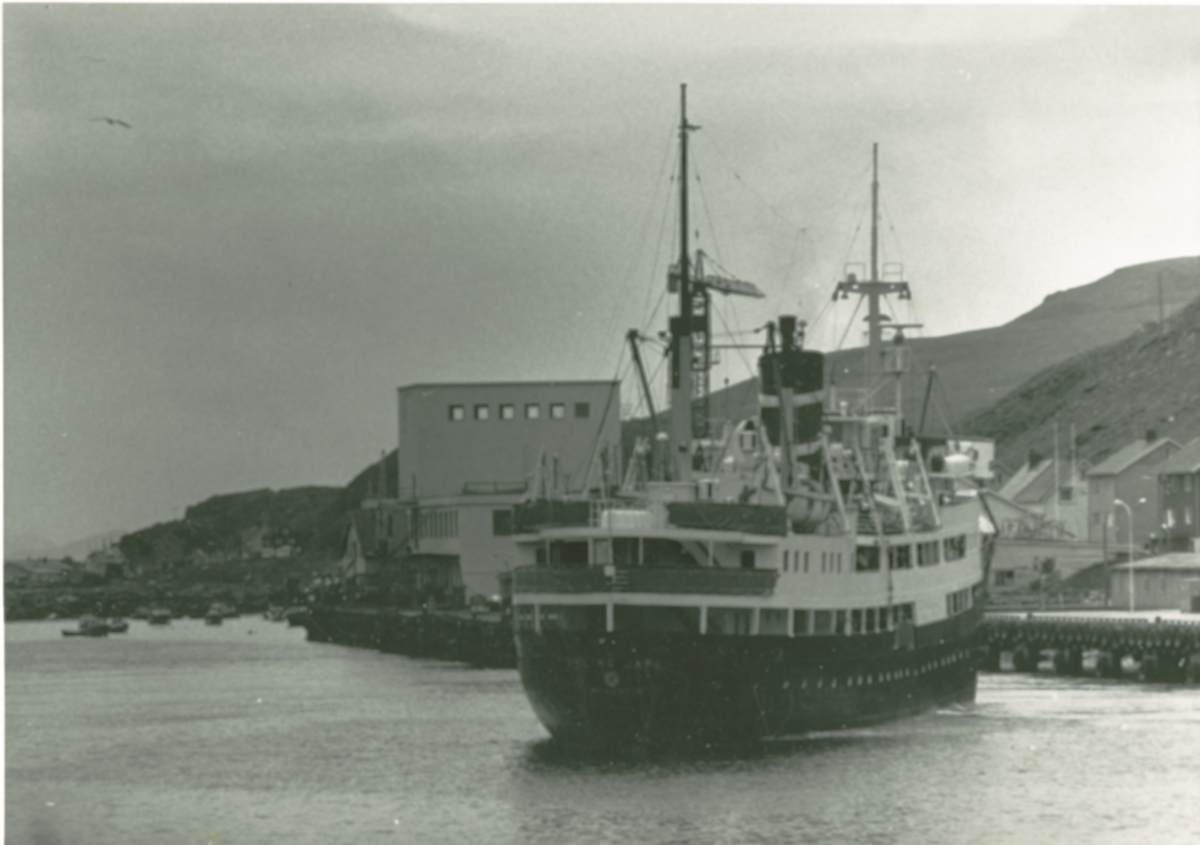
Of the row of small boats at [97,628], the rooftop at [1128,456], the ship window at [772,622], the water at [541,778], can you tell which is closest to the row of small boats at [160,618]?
the row of small boats at [97,628]

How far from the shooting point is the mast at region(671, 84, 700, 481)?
58.9 meters

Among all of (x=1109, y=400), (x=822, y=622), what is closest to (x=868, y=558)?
(x=822, y=622)

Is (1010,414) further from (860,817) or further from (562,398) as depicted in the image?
(860,817)

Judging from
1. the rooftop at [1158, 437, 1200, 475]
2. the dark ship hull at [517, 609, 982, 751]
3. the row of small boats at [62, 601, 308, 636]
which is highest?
the rooftop at [1158, 437, 1200, 475]

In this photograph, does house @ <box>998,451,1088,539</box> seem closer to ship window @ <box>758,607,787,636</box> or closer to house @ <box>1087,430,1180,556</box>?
house @ <box>1087,430,1180,556</box>

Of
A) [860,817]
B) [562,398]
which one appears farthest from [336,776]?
[562,398]

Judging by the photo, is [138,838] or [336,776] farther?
[336,776]

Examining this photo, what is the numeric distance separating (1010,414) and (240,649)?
87919mm

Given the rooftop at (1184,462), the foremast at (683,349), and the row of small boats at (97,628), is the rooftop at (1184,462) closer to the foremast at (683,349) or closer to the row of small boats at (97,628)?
the foremast at (683,349)

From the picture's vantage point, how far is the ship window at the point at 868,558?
5419 centimetres

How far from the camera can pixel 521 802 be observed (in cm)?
4138

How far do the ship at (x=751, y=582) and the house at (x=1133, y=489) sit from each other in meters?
59.4

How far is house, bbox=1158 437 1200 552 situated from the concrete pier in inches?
639

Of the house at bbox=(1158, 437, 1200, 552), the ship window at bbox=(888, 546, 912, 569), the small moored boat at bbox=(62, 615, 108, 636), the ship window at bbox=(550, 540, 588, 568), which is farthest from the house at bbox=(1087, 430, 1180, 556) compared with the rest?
the ship window at bbox=(550, 540, 588, 568)
